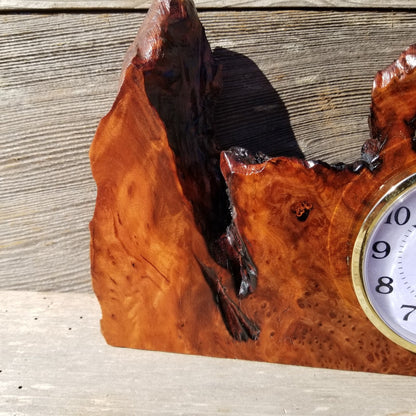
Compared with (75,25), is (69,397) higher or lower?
lower

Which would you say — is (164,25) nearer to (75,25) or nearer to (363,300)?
(75,25)

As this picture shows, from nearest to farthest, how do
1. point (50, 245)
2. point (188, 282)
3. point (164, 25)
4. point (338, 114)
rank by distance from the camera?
point (164, 25), point (188, 282), point (338, 114), point (50, 245)

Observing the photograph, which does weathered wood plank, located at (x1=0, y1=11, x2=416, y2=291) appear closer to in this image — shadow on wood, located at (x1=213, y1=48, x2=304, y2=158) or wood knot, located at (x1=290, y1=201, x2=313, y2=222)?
shadow on wood, located at (x1=213, y1=48, x2=304, y2=158)

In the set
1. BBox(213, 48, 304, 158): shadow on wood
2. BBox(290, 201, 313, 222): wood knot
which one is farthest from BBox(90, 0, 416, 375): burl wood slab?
BBox(213, 48, 304, 158): shadow on wood

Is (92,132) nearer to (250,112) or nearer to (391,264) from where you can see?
(250,112)

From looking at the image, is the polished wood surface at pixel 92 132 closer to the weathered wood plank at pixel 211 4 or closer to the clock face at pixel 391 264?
the weathered wood plank at pixel 211 4

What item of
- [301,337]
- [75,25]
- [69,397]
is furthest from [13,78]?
[301,337]
